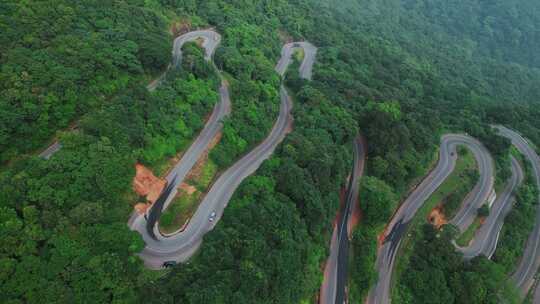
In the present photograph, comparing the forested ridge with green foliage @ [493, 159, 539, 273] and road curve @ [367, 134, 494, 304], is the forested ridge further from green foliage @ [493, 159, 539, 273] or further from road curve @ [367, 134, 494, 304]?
green foliage @ [493, 159, 539, 273]

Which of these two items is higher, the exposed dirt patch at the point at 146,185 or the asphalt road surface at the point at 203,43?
the asphalt road surface at the point at 203,43

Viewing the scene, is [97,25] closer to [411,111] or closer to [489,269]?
[411,111]

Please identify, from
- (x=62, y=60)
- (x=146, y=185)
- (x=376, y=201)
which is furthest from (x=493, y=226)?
(x=62, y=60)

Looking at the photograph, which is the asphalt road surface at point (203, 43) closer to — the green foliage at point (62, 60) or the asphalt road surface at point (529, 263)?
the green foliage at point (62, 60)

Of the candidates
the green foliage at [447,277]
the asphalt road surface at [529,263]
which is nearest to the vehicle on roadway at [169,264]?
the green foliage at [447,277]

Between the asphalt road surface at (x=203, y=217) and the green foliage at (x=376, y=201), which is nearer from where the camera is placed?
the asphalt road surface at (x=203, y=217)

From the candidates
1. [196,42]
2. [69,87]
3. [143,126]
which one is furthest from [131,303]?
[196,42]
